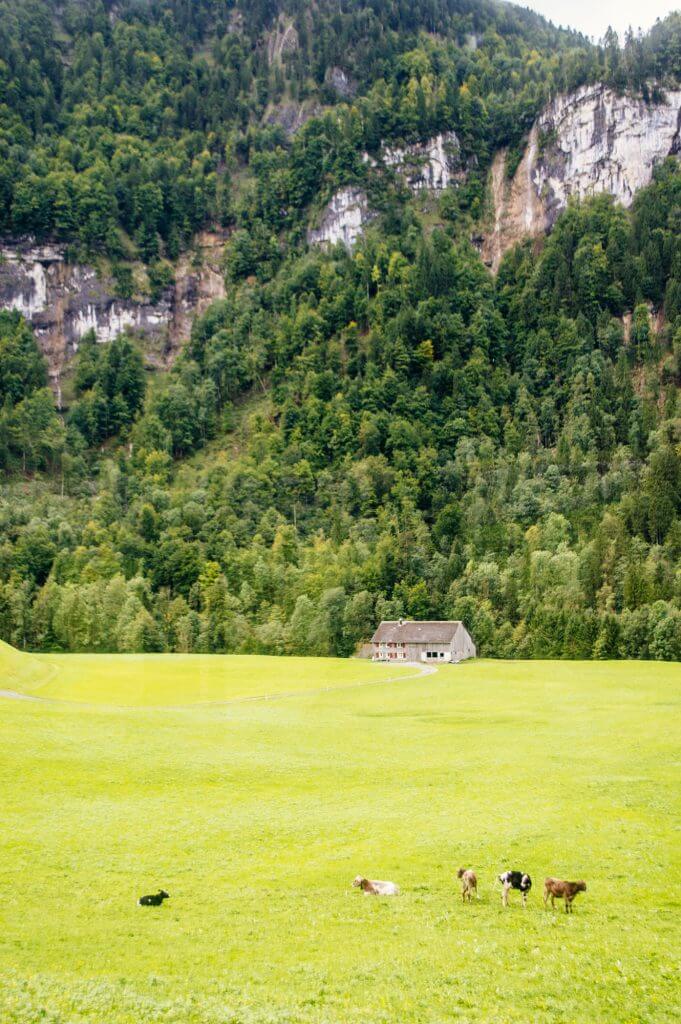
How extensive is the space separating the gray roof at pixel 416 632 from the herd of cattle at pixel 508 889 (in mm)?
93546

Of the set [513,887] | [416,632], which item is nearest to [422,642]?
[416,632]

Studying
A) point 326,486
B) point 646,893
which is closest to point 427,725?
point 646,893

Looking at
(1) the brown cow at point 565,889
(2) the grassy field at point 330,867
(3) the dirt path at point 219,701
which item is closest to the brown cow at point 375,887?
(2) the grassy field at point 330,867

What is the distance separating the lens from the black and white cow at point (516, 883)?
20625 millimetres

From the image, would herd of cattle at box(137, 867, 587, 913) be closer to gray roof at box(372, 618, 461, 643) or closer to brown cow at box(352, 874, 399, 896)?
brown cow at box(352, 874, 399, 896)

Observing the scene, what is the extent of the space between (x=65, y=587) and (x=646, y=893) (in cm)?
13717

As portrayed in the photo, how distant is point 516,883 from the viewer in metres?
20.8

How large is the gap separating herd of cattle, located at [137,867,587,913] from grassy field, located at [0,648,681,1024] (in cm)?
34

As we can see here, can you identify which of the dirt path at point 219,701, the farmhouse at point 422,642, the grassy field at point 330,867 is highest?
the grassy field at point 330,867

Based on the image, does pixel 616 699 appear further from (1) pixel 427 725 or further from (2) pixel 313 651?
(2) pixel 313 651

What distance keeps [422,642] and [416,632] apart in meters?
1.98

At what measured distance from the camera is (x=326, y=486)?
177 m

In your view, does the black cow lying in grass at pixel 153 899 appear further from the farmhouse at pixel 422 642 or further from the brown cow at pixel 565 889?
the farmhouse at pixel 422 642

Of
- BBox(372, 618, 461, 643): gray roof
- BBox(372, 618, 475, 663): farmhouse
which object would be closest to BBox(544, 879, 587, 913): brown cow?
BBox(372, 618, 475, 663): farmhouse
